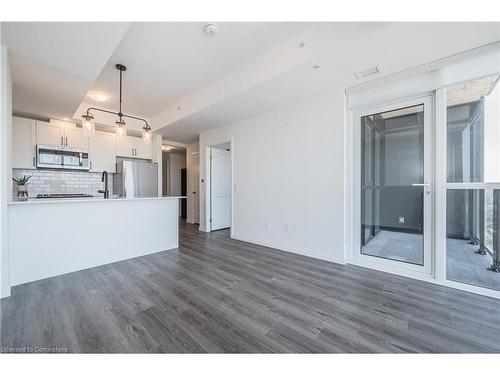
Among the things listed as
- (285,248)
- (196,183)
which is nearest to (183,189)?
(196,183)

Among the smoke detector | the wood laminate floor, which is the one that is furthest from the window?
the smoke detector

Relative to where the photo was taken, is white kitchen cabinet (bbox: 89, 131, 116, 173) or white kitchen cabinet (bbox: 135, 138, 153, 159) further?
white kitchen cabinet (bbox: 135, 138, 153, 159)

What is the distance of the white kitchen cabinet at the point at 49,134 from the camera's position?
3889 millimetres

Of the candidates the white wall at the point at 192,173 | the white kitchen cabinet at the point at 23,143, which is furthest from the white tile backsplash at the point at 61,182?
the white wall at the point at 192,173

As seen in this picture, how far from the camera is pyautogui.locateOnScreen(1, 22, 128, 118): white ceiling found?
1.86 metres

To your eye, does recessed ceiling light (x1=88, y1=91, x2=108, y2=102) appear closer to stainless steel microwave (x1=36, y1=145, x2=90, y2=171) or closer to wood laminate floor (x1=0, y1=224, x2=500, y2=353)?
stainless steel microwave (x1=36, y1=145, x2=90, y2=171)

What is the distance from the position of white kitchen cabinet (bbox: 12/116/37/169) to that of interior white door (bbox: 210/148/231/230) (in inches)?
129

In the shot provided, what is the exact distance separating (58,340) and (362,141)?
12.3 ft

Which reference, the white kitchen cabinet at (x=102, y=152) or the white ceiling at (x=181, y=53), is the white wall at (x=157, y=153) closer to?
the white kitchen cabinet at (x=102, y=152)

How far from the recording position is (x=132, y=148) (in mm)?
4996

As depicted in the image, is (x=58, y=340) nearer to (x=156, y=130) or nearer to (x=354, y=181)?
(x=354, y=181)

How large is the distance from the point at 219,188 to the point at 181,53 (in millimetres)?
3245

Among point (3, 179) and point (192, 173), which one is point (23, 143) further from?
point (192, 173)

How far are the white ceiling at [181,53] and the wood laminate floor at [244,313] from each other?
109 inches
